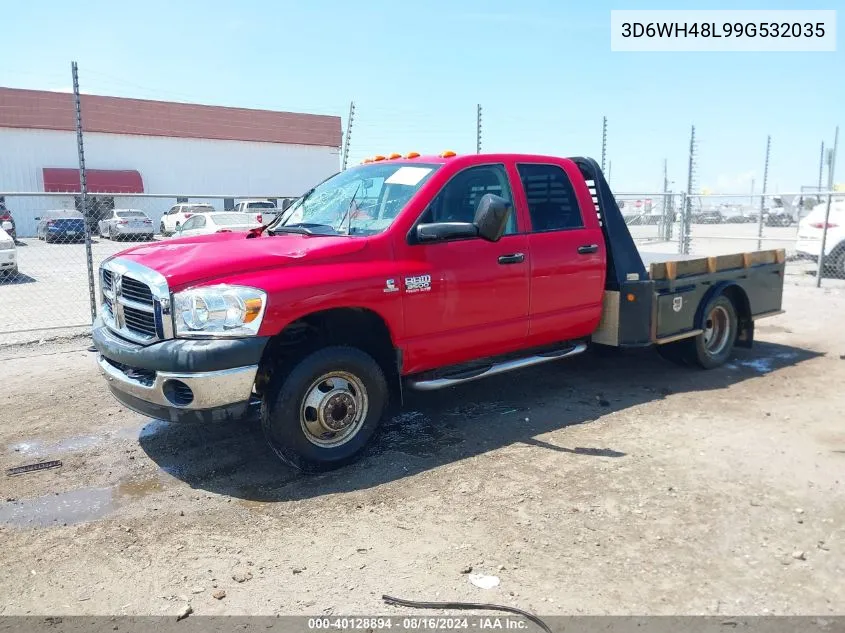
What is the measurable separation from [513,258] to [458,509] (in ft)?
6.74

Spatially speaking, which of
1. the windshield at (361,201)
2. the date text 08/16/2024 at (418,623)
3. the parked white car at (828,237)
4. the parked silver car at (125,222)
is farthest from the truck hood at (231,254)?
the parked silver car at (125,222)

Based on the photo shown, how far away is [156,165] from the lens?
39000 mm

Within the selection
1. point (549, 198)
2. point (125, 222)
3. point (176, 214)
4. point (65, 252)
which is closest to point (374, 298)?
point (549, 198)

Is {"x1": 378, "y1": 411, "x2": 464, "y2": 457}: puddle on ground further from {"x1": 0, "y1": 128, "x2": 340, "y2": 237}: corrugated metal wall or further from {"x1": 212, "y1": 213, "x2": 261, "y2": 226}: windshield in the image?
{"x1": 0, "y1": 128, "x2": 340, "y2": 237}: corrugated metal wall

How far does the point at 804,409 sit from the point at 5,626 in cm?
573

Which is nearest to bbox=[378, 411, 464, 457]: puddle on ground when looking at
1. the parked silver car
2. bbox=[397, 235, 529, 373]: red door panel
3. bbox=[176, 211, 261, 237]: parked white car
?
bbox=[397, 235, 529, 373]: red door panel

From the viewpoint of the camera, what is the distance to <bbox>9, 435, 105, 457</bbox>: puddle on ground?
498cm

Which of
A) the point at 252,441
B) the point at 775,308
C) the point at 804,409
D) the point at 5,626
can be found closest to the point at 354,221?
the point at 252,441

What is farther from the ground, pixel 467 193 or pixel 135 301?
pixel 467 193

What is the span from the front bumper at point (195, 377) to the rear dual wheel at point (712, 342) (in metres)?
4.60

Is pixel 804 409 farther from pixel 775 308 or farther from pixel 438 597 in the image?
pixel 438 597

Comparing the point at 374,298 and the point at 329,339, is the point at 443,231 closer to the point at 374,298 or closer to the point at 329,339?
the point at 374,298

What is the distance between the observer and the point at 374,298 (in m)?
4.52

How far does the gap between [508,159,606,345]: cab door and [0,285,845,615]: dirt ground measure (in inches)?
29.6
